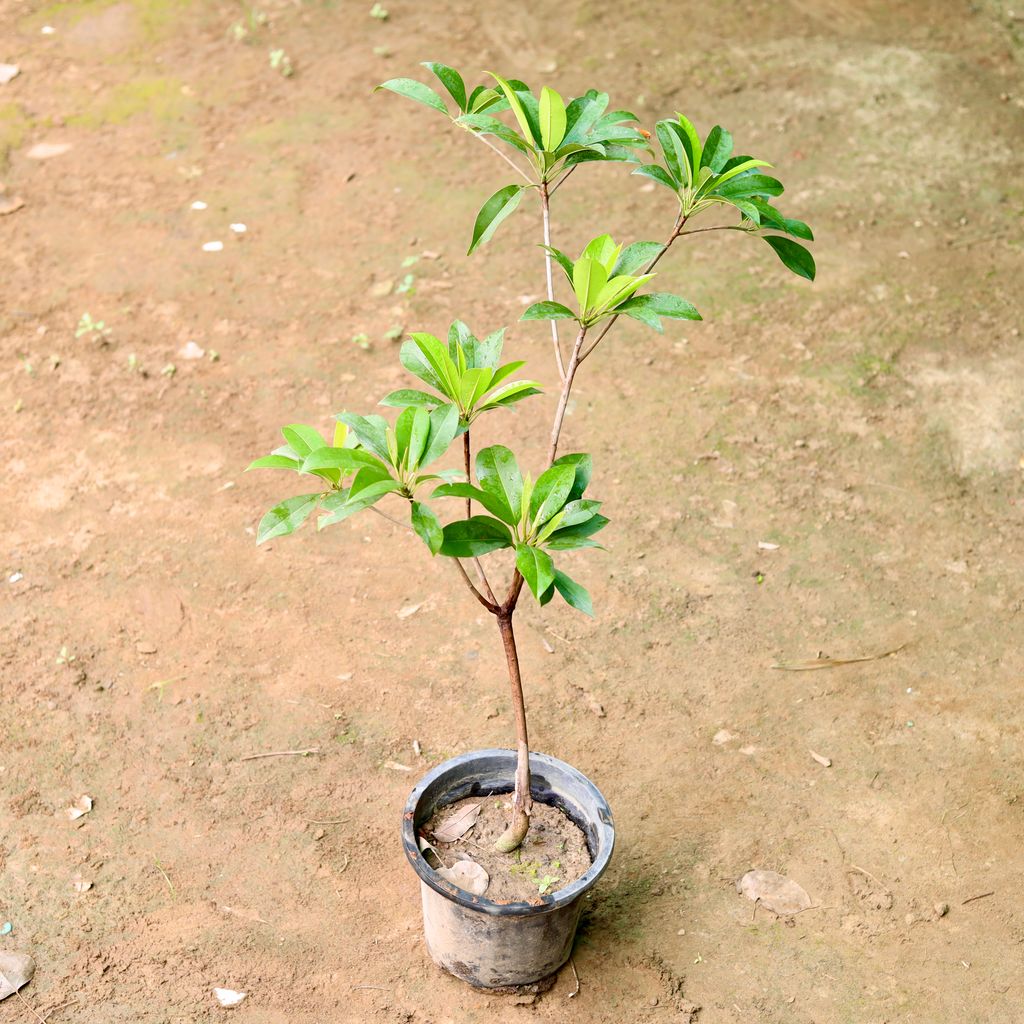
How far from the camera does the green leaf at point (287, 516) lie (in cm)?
212

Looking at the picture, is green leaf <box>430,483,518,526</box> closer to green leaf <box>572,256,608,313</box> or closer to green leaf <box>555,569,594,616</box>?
green leaf <box>555,569,594,616</box>

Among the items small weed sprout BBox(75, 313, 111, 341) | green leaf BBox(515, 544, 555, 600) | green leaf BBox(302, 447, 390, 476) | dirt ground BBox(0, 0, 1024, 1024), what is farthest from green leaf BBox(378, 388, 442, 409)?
small weed sprout BBox(75, 313, 111, 341)

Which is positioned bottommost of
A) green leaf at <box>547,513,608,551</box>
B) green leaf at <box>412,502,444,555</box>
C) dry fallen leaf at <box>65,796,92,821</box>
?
dry fallen leaf at <box>65,796,92,821</box>

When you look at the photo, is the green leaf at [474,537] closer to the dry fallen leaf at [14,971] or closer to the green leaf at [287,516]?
the green leaf at [287,516]

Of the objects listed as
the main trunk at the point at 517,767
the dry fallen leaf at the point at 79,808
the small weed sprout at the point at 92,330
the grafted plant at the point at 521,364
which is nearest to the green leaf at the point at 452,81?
the grafted plant at the point at 521,364

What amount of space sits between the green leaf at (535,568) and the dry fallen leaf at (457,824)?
0.80 meters

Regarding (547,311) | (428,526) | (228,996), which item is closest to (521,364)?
(547,311)

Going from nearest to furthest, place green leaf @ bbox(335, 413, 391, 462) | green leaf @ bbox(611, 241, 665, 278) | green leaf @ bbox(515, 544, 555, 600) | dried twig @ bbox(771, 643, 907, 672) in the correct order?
green leaf @ bbox(515, 544, 555, 600) < green leaf @ bbox(335, 413, 391, 462) < green leaf @ bbox(611, 241, 665, 278) < dried twig @ bbox(771, 643, 907, 672)

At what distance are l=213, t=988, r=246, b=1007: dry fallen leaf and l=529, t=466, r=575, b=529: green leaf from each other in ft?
4.25

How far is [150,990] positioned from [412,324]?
277 cm

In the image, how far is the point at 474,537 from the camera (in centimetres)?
212

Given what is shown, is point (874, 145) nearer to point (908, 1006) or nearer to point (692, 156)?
point (692, 156)

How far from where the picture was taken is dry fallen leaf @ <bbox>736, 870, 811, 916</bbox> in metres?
2.78

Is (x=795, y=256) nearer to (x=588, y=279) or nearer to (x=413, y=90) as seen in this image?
(x=588, y=279)
